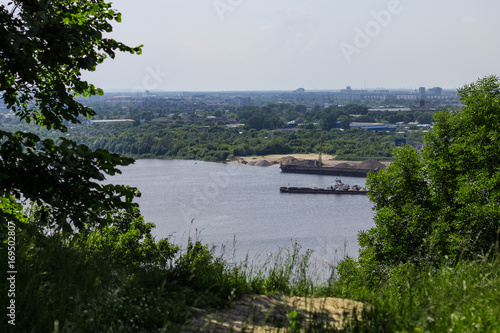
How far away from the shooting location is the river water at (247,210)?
114ft

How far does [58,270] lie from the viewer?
3.79m

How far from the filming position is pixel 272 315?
361 cm

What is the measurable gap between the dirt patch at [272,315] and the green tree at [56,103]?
1.39 metres

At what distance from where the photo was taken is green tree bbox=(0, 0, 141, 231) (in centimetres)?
456

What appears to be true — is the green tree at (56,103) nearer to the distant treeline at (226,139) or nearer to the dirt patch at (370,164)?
the distant treeline at (226,139)

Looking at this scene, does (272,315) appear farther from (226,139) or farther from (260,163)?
(226,139)

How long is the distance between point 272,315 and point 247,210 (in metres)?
41.0

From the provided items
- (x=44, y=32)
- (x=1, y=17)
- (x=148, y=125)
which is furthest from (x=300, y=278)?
(x=148, y=125)

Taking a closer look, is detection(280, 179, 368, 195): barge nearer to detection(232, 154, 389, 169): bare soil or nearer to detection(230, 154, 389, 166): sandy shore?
detection(232, 154, 389, 169): bare soil

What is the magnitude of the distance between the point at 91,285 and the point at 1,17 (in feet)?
9.44

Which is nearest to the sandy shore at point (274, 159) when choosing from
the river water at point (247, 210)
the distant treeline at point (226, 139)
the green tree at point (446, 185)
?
the distant treeline at point (226, 139)

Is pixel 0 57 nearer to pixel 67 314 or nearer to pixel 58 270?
pixel 58 270

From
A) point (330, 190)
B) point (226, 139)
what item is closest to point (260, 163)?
point (226, 139)

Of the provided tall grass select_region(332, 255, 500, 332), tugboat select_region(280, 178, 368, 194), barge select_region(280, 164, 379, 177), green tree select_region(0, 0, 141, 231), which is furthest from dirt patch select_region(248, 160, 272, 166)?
tall grass select_region(332, 255, 500, 332)
